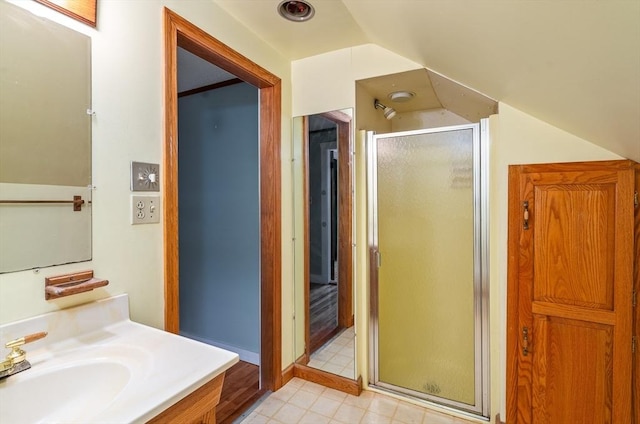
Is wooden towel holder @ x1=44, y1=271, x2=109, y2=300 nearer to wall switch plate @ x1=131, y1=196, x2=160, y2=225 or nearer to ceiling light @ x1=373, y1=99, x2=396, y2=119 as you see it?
wall switch plate @ x1=131, y1=196, x2=160, y2=225

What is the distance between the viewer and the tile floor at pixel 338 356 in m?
2.10

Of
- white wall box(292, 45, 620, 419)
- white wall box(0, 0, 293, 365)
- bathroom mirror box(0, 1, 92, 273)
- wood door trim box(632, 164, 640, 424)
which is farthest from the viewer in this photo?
white wall box(292, 45, 620, 419)

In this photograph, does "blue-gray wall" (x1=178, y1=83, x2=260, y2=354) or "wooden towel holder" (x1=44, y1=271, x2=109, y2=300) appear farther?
"blue-gray wall" (x1=178, y1=83, x2=260, y2=354)

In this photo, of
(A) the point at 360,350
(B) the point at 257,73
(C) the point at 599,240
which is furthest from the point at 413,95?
(A) the point at 360,350

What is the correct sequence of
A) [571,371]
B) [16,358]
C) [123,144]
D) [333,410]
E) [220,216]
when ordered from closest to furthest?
[16,358]
[123,144]
[571,371]
[333,410]
[220,216]

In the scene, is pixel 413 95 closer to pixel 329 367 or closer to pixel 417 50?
pixel 417 50

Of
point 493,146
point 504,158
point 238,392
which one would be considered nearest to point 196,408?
point 238,392

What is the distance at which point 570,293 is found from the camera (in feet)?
4.80

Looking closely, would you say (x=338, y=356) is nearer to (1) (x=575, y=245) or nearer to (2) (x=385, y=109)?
(1) (x=575, y=245)

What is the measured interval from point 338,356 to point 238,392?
28.2 inches

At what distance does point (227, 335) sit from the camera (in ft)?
8.58

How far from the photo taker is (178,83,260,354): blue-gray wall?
8.07 feet

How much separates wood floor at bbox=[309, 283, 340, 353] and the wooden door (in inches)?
45.1

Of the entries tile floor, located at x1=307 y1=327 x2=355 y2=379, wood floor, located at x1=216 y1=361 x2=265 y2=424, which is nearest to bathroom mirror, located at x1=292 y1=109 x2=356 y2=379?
tile floor, located at x1=307 y1=327 x2=355 y2=379
